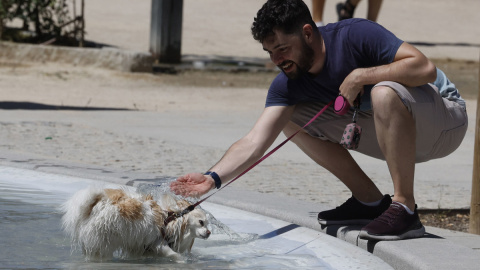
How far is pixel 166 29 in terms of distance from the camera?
14172mm

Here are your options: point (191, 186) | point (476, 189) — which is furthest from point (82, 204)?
point (476, 189)

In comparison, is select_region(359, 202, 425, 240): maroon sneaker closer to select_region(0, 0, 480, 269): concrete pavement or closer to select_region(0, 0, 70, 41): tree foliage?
select_region(0, 0, 480, 269): concrete pavement

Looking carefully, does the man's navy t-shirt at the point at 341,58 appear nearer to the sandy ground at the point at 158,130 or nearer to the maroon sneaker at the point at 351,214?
the maroon sneaker at the point at 351,214

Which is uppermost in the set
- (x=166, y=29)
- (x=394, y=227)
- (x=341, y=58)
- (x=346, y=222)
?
(x=341, y=58)

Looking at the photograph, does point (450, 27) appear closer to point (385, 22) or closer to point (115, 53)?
point (385, 22)

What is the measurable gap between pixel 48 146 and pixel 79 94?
14.8 ft

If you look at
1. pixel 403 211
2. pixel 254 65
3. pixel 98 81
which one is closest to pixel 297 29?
pixel 403 211

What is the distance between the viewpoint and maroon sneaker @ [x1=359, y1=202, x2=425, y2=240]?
3.65 m

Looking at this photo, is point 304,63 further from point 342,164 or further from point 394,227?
point 394,227

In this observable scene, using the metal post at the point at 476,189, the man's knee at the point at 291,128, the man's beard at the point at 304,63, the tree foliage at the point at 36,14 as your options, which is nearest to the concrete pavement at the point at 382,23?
the metal post at the point at 476,189

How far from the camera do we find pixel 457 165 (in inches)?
269

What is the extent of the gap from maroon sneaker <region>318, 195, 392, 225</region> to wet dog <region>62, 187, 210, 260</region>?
2.44 ft

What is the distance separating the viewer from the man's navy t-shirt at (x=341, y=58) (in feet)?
12.4

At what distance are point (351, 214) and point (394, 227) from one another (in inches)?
15.5
